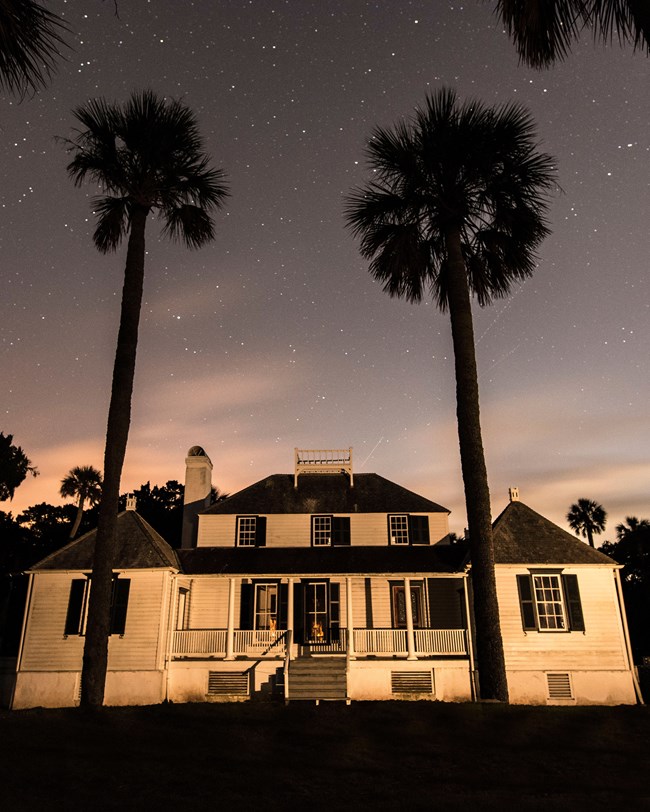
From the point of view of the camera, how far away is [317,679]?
63.9ft

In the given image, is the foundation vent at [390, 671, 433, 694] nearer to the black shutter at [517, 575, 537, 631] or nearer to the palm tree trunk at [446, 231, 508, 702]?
the black shutter at [517, 575, 537, 631]

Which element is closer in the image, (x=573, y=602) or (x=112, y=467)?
(x=112, y=467)

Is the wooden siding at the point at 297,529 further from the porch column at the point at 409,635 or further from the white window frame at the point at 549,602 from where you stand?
the white window frame at the point at 549,602

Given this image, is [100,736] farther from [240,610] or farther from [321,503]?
[321,503]

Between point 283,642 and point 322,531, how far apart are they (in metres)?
5.10

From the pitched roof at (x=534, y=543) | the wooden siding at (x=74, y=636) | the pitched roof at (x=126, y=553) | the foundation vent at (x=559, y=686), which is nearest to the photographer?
the foundation vent at (x=559, y=686)

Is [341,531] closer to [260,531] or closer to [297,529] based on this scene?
[297,529]

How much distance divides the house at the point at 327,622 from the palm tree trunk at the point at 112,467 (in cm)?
498

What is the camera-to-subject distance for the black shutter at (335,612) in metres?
22.4

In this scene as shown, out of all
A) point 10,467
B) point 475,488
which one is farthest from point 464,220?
point 10,467

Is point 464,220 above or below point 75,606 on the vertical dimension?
above

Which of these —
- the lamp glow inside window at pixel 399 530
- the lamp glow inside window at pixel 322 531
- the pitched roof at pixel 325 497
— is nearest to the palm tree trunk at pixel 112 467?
the pitched roof at pixel 325 497

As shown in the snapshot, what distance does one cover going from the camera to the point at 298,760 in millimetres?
9289

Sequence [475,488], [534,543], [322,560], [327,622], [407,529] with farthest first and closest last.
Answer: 1. [407,529]
2. [322,560]
3. [327,622]
4. [534,543]
5. [475,488]
